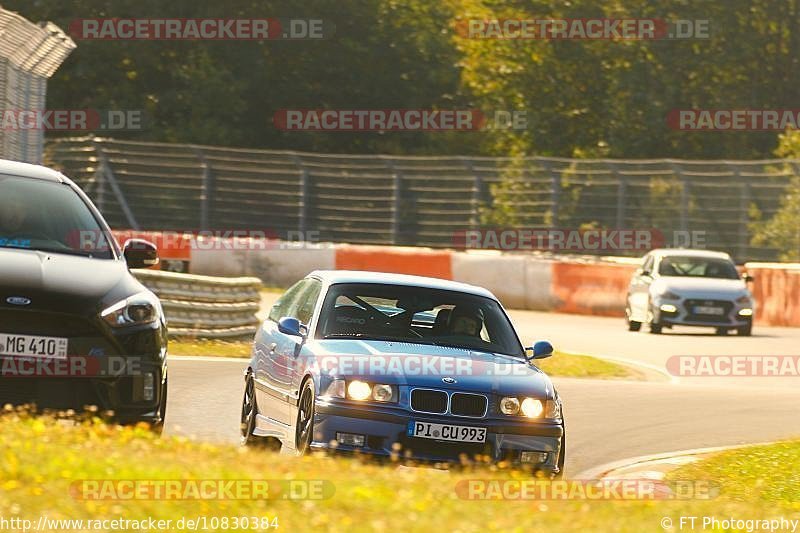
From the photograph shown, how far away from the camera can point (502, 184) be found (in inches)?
1334

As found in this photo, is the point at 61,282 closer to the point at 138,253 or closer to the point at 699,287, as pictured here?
the point at 138,253

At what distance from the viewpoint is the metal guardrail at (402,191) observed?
32000 mm

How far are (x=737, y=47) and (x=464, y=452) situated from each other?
39.6m

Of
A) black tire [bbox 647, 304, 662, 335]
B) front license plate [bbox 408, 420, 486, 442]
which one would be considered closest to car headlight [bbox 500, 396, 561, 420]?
front license plate [bbox 408, 420, 486, 442]

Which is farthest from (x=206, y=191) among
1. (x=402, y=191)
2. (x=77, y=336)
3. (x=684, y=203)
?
(x=77, y=336)

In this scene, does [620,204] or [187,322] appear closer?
[187,322]

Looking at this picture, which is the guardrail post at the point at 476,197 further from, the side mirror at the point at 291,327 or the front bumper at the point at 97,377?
the front bumper at the point at 97,377

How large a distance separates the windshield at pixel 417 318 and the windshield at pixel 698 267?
52.3ft

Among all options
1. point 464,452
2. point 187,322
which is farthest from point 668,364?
point 464,452

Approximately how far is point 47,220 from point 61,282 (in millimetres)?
1222

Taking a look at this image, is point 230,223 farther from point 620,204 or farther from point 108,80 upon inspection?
point 108,80

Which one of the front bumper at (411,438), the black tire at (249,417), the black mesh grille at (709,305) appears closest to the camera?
the front bumper at (411,438)

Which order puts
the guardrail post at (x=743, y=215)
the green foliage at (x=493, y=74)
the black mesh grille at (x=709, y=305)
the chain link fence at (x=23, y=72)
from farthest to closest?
the green foliage at (x=493, y=74) → the guardrail post at (x=743, y=215) → the black mesh grille at (x=709, y=305) → the chain link fence at (x=23, y=72)

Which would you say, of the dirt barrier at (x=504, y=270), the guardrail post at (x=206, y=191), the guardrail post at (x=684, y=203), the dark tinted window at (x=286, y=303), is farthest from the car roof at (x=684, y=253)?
the dark tinted window at (x=286, y=303)
